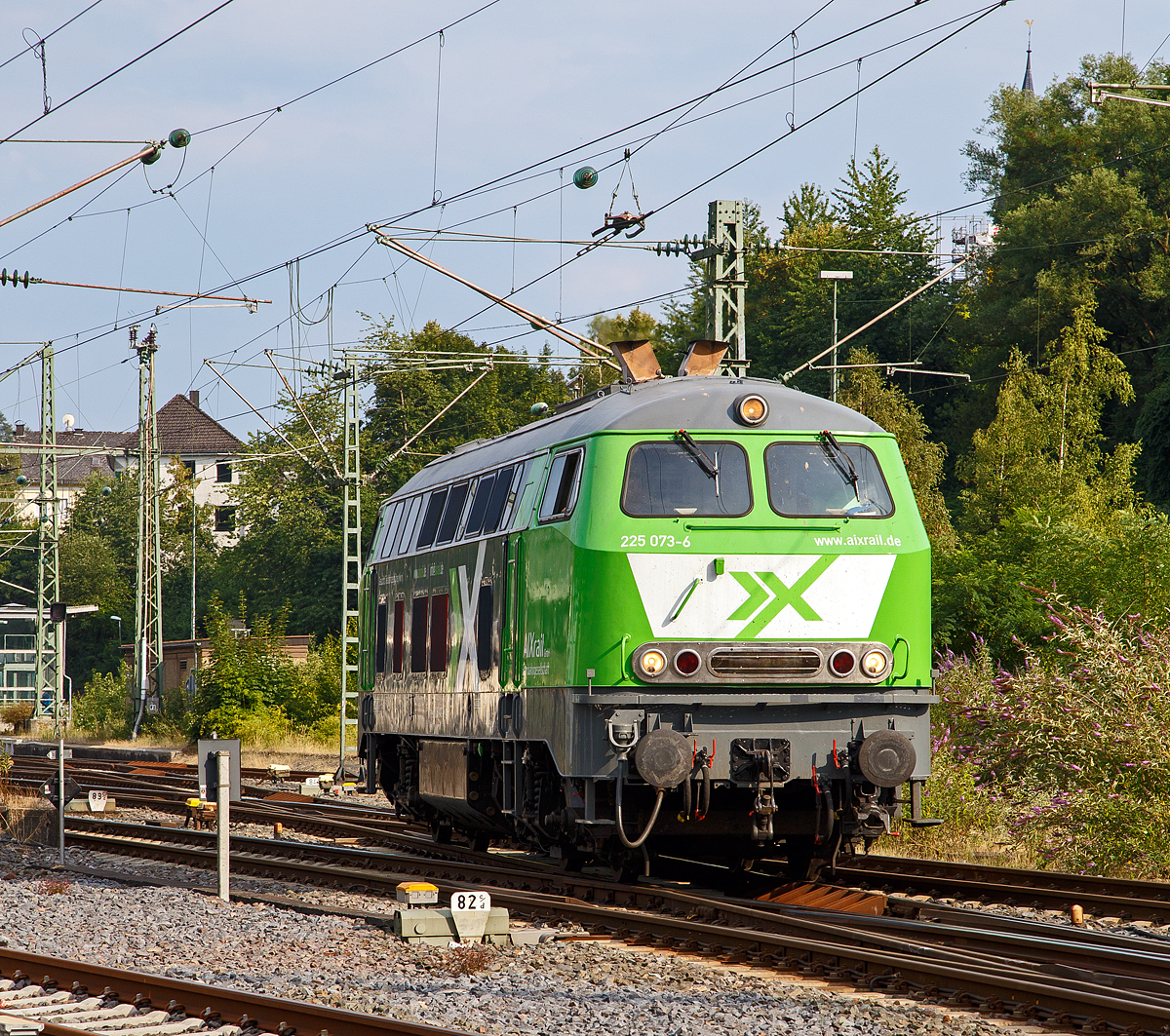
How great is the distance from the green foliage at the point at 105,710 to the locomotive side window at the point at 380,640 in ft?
90.3

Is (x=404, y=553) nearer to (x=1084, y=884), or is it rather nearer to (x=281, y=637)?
(x=1084, y=884)

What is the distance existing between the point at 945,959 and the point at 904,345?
→ 181 feet

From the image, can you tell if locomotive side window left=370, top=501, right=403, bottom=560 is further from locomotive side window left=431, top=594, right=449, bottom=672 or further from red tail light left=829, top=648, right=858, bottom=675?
red tail light left=829, top=648, right=858, bottom=675

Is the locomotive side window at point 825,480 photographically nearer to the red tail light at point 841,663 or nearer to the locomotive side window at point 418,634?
the red tail light at point 841,663

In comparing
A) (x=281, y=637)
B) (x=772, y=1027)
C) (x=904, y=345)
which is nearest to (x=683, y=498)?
(x=772, y=1027)

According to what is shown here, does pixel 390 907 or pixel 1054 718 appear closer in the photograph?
pixel 390 907

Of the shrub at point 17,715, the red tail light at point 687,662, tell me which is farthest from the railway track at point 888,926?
the shrub at point 17,715

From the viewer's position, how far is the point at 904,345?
6238 centimetres

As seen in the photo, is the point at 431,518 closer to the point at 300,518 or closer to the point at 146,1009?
the point at 146,1009

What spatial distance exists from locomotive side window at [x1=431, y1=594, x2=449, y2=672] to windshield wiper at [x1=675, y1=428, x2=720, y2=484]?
4.05m

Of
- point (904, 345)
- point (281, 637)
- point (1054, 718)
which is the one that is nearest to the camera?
point (1054, 718)

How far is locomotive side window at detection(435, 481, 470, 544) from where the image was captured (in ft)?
50.7

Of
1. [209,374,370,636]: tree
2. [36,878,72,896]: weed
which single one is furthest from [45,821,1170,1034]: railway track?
[209,374,370,636]: tree

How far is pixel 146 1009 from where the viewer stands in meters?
8.48
